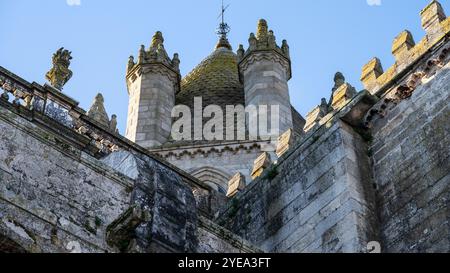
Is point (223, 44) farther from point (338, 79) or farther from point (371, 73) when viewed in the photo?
point (371, 73)

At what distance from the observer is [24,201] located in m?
9.41

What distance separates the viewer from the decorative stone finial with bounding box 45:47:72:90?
16547mm

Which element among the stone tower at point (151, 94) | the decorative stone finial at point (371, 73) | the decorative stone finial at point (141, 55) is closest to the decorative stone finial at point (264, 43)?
the stone tower at point (151, 94)

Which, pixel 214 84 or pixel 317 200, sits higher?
pixel 214 84

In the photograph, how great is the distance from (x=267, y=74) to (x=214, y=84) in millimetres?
4133

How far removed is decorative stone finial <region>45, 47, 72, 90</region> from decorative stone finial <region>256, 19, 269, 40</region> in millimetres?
14612

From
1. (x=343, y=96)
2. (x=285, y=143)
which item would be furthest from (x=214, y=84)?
(x=343, y=96)

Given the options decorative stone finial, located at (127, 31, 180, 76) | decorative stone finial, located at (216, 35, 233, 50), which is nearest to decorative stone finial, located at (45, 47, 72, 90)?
decorative stone finial, located at (127, 31, 180, 76)

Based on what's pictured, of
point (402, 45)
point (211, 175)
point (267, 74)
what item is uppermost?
Result: point (267, 74)

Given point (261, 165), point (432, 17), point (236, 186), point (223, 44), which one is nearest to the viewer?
point (432, 17)

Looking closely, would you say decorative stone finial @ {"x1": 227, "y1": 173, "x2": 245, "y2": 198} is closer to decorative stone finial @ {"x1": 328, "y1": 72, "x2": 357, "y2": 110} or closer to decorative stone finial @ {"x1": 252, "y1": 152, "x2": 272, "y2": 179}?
decorative stone finial @ {"x1": 252, "y1": 152, "x2": 272, "y2": 179}

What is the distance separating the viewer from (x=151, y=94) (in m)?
30.4
